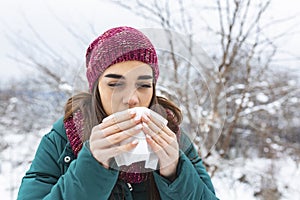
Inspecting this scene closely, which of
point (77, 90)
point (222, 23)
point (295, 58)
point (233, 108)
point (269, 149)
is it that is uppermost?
point (77, 90)

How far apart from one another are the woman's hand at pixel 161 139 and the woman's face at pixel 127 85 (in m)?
0.02

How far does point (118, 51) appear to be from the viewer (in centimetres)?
45

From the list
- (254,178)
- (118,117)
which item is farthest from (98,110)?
(254,178)

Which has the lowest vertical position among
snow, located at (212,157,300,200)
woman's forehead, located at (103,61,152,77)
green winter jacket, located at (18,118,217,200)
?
snow, located at (212,157,300,200)

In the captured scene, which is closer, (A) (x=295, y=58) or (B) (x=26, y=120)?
(A) (x=295, y=58)

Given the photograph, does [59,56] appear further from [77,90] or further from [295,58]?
[77,90]

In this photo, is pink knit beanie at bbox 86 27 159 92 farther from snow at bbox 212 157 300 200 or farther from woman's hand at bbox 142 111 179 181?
snow at bbox 212 157 300 200

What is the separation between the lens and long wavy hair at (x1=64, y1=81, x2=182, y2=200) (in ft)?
1.56

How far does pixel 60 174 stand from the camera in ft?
1.79

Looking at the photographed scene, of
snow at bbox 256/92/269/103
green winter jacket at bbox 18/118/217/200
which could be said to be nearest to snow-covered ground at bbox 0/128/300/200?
snow at bbox 256/92/269/103

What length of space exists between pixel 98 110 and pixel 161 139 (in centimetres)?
8

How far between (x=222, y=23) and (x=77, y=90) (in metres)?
1.68

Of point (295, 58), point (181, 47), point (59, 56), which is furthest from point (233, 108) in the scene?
point (181, 47)

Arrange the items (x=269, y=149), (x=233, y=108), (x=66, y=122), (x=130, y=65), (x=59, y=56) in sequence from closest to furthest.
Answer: (x=130, y=65) < (x=66, y=122) < (x=59, y=56) < (x=233, y=108) < (x=269, y=149)
